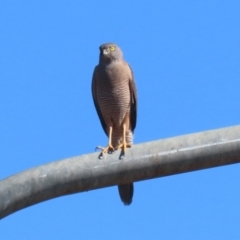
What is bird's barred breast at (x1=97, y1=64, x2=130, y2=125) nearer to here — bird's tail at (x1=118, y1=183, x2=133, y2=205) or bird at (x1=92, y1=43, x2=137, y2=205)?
bird at (x1=92, y1=43, x2=137, y2=205)

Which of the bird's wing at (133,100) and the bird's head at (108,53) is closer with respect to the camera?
the bird's wing at (133,100)

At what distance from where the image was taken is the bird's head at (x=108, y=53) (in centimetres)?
903

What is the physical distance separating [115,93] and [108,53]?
0.57m

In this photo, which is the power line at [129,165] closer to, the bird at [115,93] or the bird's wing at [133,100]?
the bird at [115,93]

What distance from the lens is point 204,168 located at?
3.59 meters

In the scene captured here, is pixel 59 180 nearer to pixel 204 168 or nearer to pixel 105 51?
pixel 204 168

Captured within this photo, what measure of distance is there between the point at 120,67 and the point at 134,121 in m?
0.75

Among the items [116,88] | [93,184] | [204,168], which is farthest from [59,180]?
[116,88]

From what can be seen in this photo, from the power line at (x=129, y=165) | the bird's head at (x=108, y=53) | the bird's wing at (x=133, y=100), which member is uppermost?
the bird's head at (x=108, y=53)

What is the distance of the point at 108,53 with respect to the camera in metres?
9.03

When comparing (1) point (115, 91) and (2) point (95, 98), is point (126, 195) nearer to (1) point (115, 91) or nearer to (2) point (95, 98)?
(1) point (115, 91)

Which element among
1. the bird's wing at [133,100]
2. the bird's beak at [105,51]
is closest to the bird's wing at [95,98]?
the bird's beak at [105,51]

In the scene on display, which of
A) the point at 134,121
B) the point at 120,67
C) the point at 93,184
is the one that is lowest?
the point at 93,184

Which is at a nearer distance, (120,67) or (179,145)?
(179,145)
